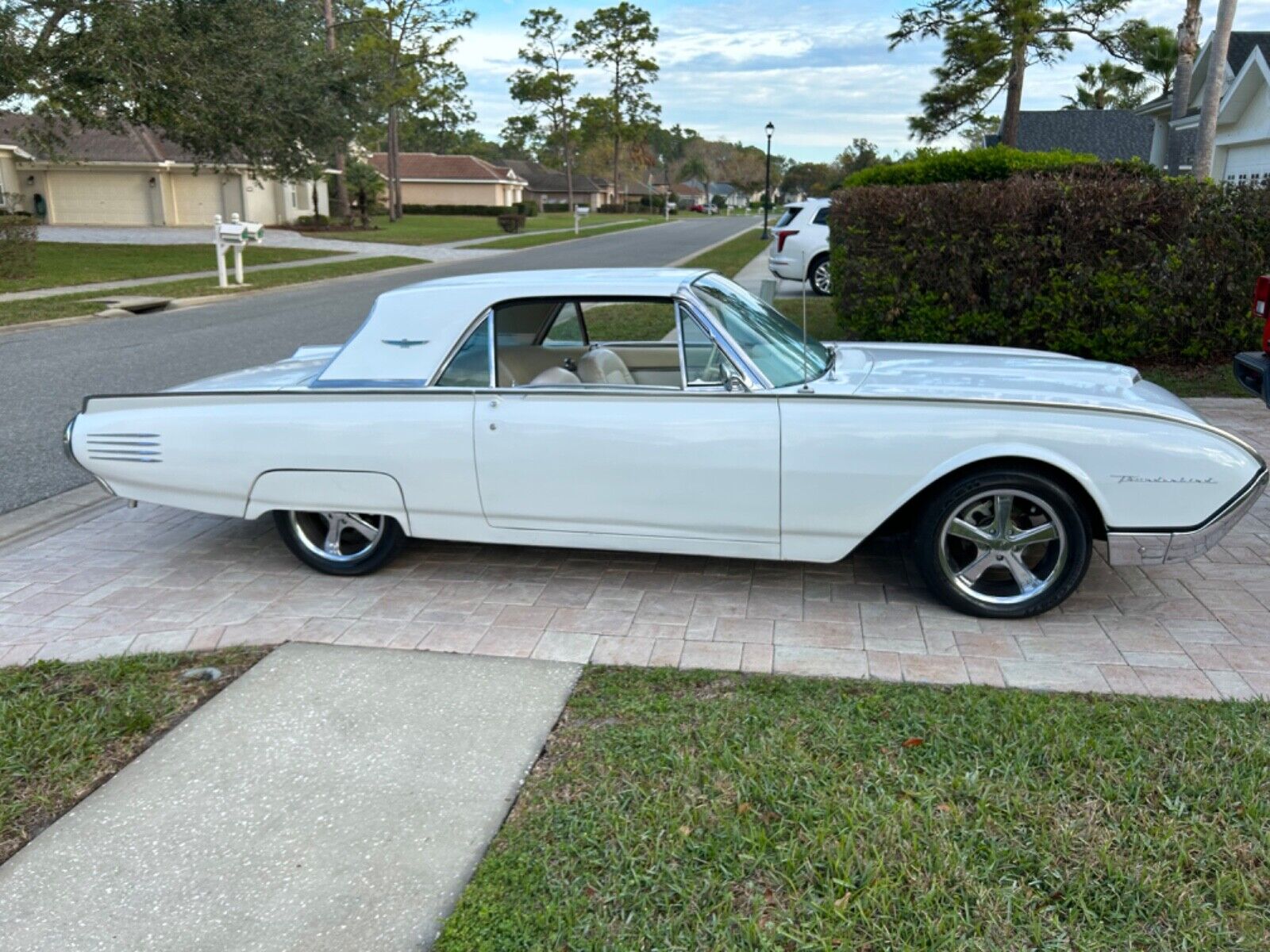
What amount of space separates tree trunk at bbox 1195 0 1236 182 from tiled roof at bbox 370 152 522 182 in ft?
210

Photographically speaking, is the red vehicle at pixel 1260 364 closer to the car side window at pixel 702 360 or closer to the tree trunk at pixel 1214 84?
the car side window at pixel 702 360

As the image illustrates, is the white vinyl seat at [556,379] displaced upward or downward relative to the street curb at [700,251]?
downward

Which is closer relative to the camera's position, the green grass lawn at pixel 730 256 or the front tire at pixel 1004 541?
the front tire at pixel 1004 541

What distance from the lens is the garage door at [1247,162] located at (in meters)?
20.8

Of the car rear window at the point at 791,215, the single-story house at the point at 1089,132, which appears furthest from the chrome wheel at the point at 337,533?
the single-story house at the point at 1089,132

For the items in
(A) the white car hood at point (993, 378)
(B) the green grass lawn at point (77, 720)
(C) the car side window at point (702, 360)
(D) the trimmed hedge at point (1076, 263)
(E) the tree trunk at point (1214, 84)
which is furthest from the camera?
(E) the tree trunk at point (1214, 84)

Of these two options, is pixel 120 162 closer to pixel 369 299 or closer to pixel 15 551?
pixel 369 299

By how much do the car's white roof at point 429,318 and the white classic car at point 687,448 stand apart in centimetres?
1

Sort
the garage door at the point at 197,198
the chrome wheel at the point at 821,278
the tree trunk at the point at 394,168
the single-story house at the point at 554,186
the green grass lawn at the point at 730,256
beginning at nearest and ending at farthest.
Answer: the chrome wheel at the point at 821,278, the green grass lawn at the point at 730,256, the garage door at the point at 197,198, the tree trunk at the point at 394,168, the single-story house at the point at 554,186

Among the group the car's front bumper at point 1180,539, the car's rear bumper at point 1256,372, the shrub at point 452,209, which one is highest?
the shrub at point 452,209

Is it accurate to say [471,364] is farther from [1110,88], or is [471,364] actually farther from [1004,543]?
[1110,88]

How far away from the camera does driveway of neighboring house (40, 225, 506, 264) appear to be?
31.2 metres

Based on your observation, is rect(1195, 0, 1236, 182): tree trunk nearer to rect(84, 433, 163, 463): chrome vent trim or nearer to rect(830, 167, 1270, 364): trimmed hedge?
rect(830, 167, 1270, 364): trimmed hedge

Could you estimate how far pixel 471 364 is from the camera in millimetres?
4461
